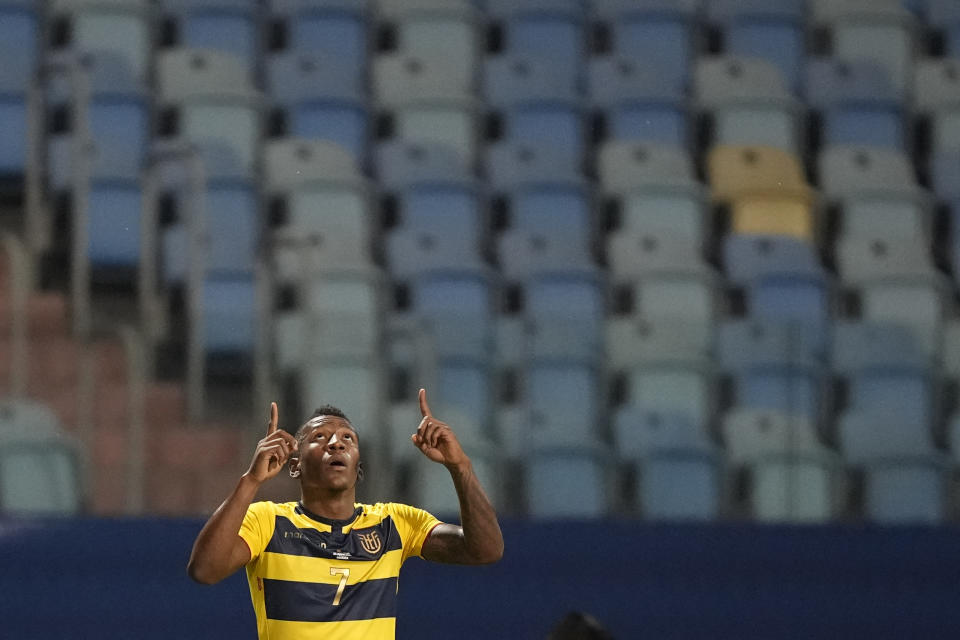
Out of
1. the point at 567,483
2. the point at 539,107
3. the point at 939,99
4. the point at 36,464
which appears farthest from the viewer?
the point at 939,99

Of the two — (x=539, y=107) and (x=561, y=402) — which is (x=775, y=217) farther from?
(x=561, y=402)

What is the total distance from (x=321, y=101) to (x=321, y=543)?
479 centimetres

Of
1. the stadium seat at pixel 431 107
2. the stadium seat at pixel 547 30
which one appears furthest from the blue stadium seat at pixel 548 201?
the stadium seat at pixel 547 30

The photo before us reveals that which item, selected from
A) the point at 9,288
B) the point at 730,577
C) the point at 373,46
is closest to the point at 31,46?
the point at 373,46

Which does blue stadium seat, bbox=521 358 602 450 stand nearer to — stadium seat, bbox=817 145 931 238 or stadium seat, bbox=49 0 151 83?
stadium seat, bbox=817 145 931 238

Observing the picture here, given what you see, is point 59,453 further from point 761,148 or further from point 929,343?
point 761,148

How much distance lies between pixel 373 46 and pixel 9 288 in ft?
10.2

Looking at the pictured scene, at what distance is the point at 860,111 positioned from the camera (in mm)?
8516

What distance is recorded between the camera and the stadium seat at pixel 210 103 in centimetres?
772

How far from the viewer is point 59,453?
5.62 meters

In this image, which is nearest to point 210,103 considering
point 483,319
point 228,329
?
point 228,329

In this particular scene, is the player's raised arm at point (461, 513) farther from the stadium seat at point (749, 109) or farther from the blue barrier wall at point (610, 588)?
the stadium seat at point (749, 109)

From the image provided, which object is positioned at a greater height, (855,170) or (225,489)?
(855,170)

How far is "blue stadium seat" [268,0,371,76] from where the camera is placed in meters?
8.46
